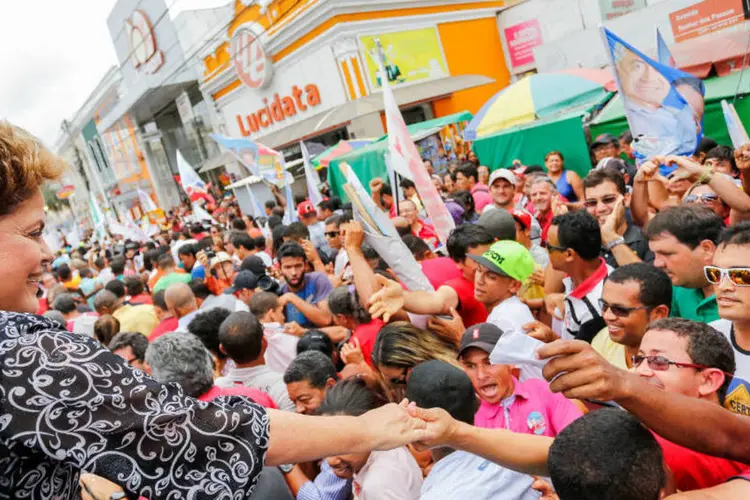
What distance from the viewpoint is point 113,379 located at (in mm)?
1132

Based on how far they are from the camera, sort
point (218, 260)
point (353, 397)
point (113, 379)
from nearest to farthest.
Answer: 1. point (113, 379)
2. point (353, 397)
3. point (218, 260)

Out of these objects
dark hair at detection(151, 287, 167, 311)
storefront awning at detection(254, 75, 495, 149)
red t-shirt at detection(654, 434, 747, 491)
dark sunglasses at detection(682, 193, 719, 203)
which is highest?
storefront awning at detection(254, 75, 495, 149)

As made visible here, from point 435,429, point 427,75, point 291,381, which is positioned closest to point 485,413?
point 435,429

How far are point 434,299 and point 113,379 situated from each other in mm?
2120

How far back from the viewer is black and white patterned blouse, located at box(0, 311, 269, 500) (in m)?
1.06

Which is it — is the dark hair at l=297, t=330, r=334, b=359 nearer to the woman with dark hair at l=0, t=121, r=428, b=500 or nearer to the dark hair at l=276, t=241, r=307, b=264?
the dark hair at l=276, t=241, r=307, b=264

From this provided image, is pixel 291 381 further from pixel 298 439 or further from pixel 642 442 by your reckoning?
pixel 642 442

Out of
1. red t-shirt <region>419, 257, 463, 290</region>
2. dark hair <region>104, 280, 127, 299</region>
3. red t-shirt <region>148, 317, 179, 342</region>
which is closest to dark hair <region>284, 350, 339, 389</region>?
red t-shirt <region>419, 257, 463, 290</region>

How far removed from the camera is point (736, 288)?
2.17 meters

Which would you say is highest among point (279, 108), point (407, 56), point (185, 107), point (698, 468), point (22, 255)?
point (185, 107)

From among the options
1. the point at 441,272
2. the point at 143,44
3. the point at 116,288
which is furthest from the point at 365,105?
the point at 143,44

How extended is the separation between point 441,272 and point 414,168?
50.4 inches

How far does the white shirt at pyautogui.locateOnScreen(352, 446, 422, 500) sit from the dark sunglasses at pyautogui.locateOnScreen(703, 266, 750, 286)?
1.48m

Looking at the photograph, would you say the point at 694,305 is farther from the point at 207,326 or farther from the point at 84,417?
the point at 207,326
